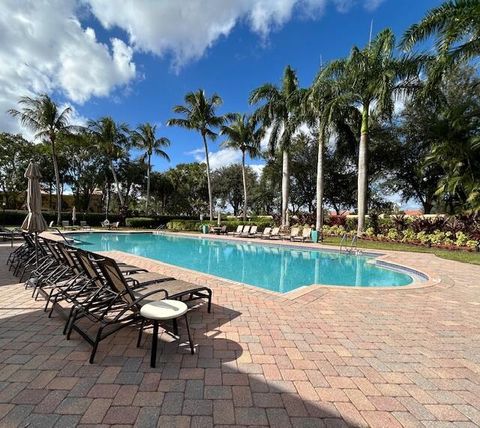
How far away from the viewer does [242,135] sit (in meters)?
24.5

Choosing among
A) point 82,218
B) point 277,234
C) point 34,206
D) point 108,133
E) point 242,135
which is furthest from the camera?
point 82,218

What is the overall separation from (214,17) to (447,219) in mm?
14788

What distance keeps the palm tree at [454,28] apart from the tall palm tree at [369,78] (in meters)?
3.84

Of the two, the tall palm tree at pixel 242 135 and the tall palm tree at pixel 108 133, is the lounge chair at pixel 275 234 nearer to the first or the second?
the tall palm tree at pixel 242 135

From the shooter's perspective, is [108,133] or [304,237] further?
[108,133]

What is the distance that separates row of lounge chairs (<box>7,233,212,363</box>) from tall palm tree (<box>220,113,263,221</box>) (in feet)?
67.4

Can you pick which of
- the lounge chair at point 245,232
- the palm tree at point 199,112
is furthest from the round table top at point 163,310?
the palm tree at point 199,112

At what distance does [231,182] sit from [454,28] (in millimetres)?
31768

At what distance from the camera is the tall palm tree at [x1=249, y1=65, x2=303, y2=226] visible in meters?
19.0

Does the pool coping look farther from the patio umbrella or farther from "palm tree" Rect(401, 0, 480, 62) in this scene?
"palm tree" Rect(401, 0, 480, 62)

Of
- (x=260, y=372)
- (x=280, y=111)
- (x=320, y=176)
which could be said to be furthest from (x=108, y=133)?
(x=260, y=372)

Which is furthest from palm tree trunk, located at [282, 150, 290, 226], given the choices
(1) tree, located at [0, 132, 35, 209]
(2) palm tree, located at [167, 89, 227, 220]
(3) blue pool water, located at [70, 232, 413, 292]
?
(1) tree, located at [0, 132, 35, 209]

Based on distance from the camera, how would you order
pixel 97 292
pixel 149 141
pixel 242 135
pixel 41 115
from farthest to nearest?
pixel 149 141 < pixel 242 135 < pixel 41 115 < pixel 97 292

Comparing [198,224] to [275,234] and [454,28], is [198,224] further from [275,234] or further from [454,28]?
[454,28]
